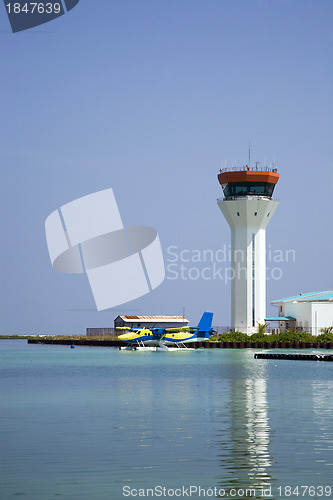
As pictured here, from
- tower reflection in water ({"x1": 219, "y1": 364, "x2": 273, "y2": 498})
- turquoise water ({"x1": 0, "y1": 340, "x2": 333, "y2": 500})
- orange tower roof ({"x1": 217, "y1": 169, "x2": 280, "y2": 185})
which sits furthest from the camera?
orange tower roof ({"x1": 217, "y1": 169, "x2": 280, "y2": 185})

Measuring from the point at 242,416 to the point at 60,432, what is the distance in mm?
9025

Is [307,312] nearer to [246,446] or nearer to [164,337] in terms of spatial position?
[164,337]

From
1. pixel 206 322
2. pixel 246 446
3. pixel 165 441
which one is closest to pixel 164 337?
pixel 206 322

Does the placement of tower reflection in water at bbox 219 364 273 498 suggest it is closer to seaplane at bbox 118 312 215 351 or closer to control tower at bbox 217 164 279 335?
control tower at bbox 217 164 279 335

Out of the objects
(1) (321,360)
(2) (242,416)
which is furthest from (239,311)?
(2) (242,416)

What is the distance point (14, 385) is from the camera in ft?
182

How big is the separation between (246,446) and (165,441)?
8.97ft

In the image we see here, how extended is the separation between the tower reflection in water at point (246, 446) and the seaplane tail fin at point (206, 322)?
81858 mm

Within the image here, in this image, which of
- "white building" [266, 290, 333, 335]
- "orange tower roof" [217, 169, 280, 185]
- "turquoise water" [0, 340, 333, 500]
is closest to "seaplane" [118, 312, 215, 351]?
"white building" [266, 290, 333, 335]

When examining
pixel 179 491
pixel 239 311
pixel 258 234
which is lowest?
pixel 179 491

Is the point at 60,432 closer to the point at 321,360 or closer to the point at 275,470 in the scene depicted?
the point at 275,470

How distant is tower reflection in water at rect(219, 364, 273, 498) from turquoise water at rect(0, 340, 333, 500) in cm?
3

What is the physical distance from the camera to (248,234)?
4754 inches

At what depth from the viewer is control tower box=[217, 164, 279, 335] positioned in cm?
11919
